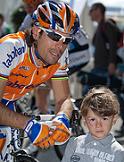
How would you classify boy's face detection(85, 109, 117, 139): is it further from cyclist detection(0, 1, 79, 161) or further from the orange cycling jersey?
the orange cycling jersey

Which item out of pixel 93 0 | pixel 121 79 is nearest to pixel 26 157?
pixel 121 79

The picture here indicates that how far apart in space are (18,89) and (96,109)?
58cm

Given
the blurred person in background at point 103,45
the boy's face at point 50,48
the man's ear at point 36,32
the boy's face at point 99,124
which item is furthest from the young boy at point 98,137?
the blurred person in background at point 103,45

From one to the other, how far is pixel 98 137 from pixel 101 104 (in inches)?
7.7

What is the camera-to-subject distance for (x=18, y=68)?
3.20 meters

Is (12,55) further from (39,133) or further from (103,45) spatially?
(103,45)

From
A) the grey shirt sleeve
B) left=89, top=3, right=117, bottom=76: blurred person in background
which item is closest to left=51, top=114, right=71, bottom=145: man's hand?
the grey shirt sleeve

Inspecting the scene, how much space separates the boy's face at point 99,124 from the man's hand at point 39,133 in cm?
28

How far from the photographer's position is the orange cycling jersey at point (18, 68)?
309 centimetres

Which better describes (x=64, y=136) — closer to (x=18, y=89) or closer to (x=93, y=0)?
(x=18, y=89)

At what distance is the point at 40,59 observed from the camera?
10.5 feet

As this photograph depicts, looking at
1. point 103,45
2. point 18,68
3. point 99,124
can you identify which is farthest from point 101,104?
point 103,45

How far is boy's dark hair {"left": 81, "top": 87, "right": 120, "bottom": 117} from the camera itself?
304 cm

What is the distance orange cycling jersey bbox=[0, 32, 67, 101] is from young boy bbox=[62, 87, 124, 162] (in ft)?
1.31
